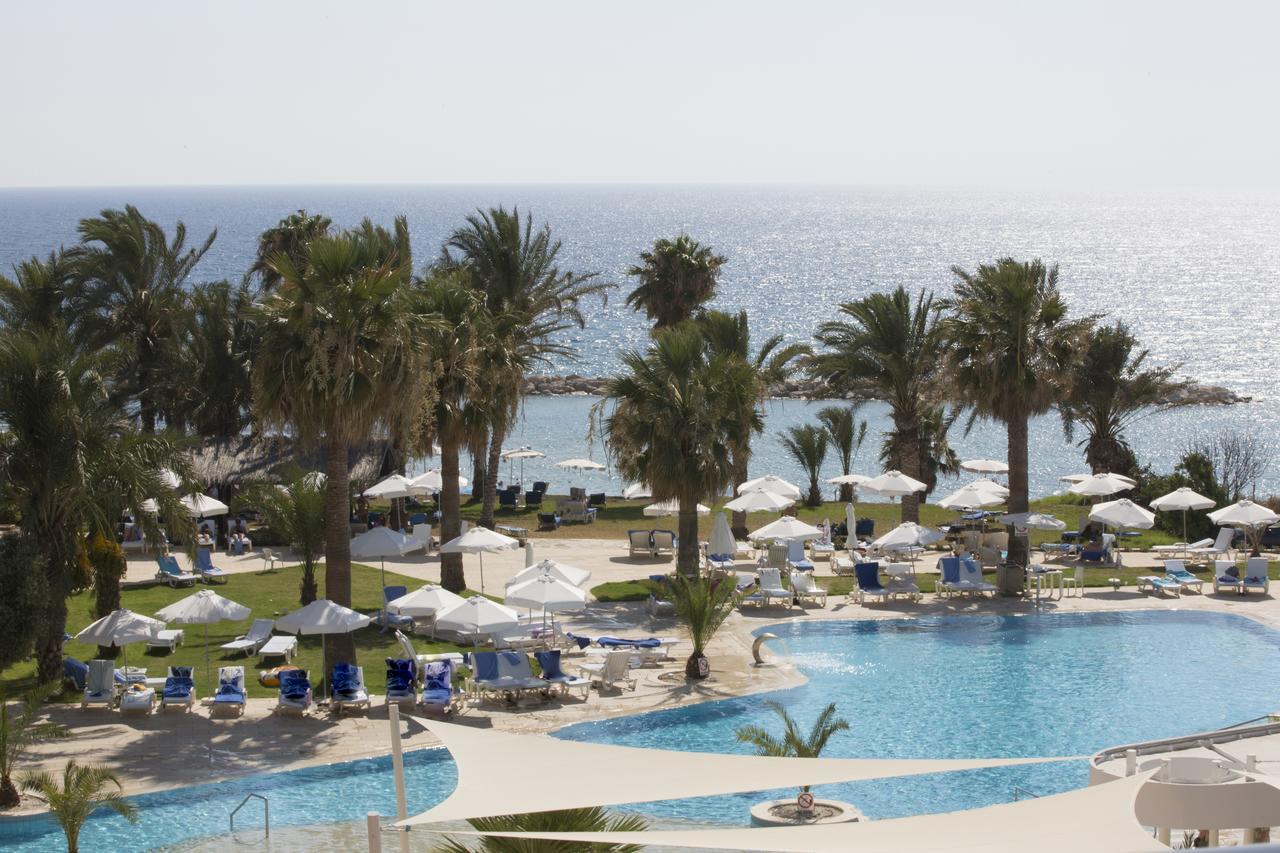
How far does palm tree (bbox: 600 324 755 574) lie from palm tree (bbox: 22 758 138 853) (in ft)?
41.5

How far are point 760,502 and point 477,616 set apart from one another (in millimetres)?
10366

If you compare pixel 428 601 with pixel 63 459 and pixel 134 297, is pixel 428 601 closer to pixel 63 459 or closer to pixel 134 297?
pixel 63 459

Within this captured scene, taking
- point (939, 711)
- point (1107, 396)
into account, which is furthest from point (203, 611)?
point (1107, 396)

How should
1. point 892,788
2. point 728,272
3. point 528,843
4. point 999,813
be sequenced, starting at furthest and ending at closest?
point 728,272 → point 892,788 → point 528,843 → point 999,813

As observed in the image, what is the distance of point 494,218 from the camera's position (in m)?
32.3

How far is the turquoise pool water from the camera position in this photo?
48.9 ft

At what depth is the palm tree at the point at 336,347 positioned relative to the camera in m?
18.2

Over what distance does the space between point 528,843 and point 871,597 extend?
55.7 feet

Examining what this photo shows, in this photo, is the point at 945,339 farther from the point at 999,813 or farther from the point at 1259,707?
the point at 999,813

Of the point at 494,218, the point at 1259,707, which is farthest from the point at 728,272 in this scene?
the point at 1259,707

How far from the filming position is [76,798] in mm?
12766

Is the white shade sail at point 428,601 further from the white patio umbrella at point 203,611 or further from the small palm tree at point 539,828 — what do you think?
the small palm tree at point 539,828

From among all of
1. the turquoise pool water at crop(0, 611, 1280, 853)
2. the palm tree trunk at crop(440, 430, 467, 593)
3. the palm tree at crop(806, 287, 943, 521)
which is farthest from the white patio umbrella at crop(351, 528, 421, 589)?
the palm tree at crop(806, 287, 943, 521)

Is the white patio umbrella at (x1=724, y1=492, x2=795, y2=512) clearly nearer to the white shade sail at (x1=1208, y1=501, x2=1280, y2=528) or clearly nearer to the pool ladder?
the white shade sail at (x1=1208, y1=501, x2=1280, y2=528)
